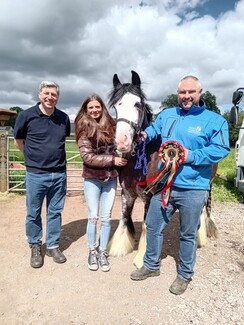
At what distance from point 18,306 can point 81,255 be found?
111 centimetres

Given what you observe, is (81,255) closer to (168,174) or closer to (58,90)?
(168,174)

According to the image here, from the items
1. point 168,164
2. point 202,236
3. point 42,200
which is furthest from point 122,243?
point 168,164

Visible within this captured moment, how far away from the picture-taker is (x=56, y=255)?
134 inches

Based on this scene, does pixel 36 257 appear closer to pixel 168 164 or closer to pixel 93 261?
pixel 93 261

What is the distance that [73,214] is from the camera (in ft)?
18.0

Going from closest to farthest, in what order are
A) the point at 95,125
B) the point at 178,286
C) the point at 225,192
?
1. the point at 178,286
2. the point at 95,125
3. the point at 225,192

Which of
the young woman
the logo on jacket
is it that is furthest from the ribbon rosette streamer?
the young woman

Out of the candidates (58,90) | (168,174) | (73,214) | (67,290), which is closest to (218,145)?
(168,174)

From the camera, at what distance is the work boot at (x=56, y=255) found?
3348 mm

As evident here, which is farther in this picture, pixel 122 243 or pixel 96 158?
pixel 122 243

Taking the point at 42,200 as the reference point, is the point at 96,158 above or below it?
above

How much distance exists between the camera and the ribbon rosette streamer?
2484mm

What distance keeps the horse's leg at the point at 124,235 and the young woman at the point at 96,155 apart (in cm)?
45

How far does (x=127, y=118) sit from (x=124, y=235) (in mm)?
1656
